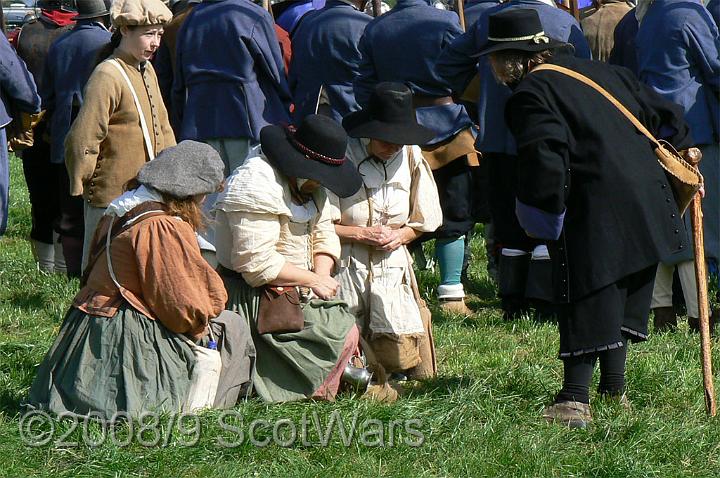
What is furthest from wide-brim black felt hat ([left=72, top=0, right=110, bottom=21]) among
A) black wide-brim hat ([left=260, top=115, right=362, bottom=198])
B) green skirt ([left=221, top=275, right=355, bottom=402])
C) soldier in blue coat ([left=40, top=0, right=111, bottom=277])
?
green skirt ([left=221, top=275, right=355, bottom=402])

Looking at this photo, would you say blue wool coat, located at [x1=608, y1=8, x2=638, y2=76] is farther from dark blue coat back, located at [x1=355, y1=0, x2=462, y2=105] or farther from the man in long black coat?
the man in long black coat

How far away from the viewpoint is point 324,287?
566 cm

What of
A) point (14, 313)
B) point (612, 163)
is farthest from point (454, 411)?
point (14, 313)

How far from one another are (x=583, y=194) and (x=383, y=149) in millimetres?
1254

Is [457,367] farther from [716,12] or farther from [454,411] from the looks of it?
[716,12]

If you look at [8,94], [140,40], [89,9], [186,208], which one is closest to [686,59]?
[140,40]

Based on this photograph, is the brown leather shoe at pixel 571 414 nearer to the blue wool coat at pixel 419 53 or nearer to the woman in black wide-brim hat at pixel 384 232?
the woman in black wide-brim hat at pixel 384 232

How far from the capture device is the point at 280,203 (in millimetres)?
5398

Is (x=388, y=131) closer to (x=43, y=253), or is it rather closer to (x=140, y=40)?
(x=140, y=40)

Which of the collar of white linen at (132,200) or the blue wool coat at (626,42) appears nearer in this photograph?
the collar of white linen at (132,200)

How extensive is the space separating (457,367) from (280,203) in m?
1.42
